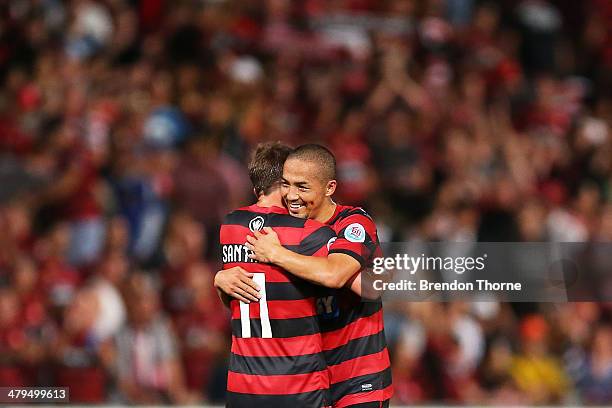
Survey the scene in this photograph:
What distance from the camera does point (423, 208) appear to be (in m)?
8.85

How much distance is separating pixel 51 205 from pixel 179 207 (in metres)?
1.08

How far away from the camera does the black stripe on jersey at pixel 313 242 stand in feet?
13.0

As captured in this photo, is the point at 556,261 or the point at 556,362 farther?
the point at 556,362

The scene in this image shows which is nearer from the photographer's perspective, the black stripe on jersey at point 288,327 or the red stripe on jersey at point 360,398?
the black stripe on jersey at point 288,327

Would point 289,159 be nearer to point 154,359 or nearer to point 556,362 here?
point 154,359

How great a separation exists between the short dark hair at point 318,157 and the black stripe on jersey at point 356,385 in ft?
2.73

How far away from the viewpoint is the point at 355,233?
13.2 ft

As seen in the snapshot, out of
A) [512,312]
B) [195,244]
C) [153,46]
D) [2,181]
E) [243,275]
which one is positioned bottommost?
[243,275]

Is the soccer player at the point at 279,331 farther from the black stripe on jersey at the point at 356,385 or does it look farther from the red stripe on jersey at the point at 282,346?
the black stripe on jersey at the point at 356,385

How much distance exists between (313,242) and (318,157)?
0.35m

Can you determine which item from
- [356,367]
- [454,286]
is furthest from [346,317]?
[454,286]

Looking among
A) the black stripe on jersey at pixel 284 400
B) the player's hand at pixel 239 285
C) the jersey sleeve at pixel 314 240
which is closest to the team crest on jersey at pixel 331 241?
the jersey sleeve at pixel 314 240

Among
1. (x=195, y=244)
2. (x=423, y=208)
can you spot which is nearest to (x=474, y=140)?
(x=423, y=208)

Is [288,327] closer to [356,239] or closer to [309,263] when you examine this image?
[309,263]
